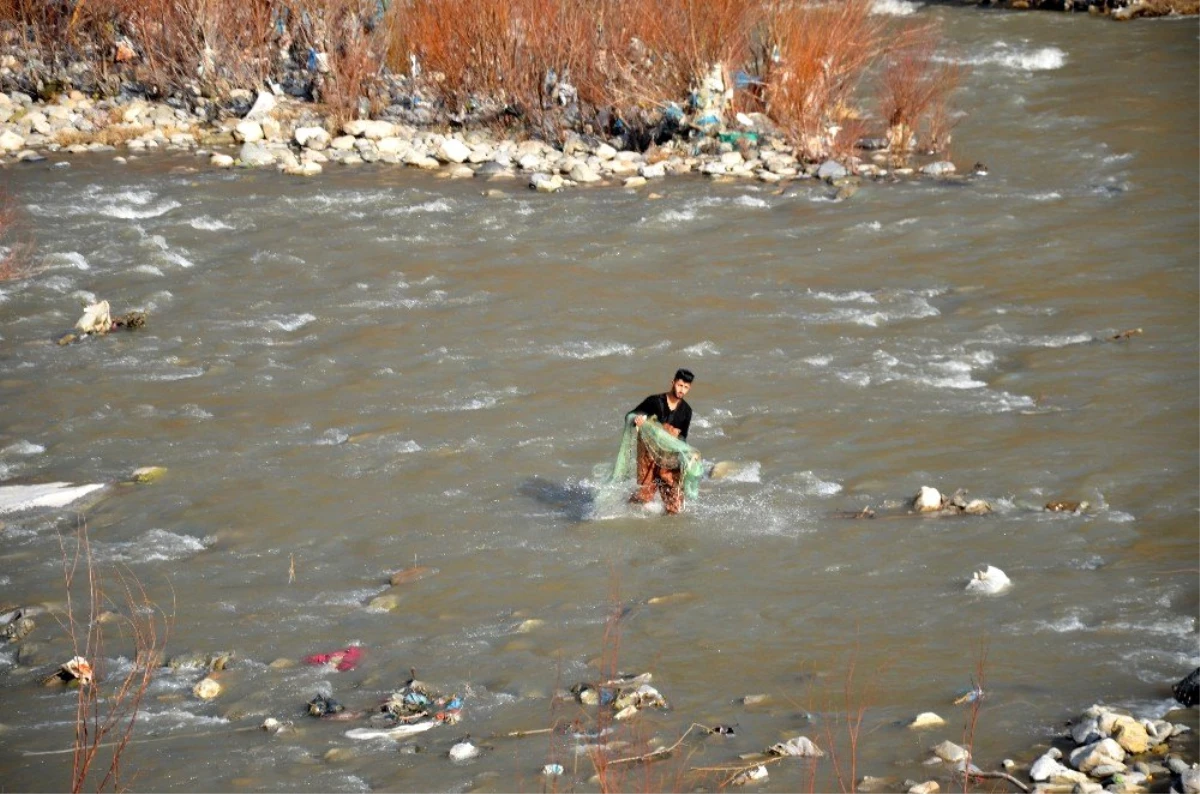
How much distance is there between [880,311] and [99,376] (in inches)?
233

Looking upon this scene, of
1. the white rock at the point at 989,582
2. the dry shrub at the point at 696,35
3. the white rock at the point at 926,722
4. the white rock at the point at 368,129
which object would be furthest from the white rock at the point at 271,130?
the white rock at the point at 926,722

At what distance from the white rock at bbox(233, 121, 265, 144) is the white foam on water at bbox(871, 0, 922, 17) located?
10.2m

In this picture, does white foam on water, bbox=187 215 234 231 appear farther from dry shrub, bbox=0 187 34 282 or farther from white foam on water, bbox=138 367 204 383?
white foam on water, bbox=138 367 204 383

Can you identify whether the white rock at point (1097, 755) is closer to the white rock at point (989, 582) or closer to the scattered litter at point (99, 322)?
the white rock at point (989, 582)

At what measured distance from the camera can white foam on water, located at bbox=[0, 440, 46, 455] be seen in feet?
30.9

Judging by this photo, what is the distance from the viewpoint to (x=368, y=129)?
16.5 metres

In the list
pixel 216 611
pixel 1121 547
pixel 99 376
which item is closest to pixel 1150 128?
pixel 1121 547

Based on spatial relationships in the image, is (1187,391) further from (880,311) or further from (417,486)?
(417,486)

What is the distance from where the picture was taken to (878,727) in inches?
223

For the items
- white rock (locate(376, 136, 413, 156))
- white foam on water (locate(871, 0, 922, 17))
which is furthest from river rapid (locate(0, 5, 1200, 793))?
white foam on water (locate(871, 0, 922, 17))

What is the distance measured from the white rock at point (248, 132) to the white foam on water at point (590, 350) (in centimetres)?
698

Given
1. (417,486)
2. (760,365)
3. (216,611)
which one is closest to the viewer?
(216,611)

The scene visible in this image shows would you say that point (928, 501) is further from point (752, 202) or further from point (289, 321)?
point (752, 202)

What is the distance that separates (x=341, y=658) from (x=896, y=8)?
1887 cm
